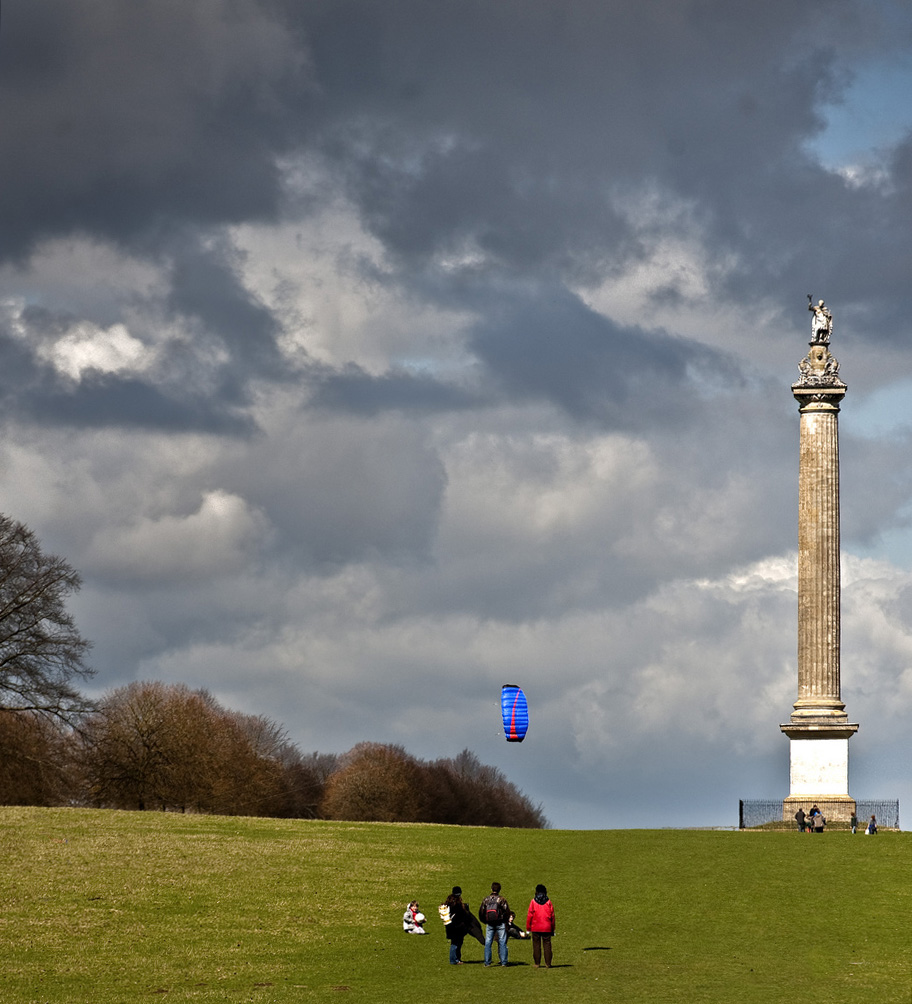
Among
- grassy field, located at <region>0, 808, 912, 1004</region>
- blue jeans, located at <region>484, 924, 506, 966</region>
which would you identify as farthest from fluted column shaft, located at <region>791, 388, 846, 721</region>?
blue jeans, located at <region>484, 924, 506, 966</region>

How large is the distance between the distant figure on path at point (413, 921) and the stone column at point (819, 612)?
30.6 meters

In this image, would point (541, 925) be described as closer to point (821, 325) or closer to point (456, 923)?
point (456, 923)

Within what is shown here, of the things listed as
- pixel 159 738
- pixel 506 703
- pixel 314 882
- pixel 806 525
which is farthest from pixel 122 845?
pixel 159 738

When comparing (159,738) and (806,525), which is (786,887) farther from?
(159,738)

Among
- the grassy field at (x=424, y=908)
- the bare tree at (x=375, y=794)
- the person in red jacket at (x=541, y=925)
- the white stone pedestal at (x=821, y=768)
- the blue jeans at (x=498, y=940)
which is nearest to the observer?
the grassy field at (x=424, y=908)

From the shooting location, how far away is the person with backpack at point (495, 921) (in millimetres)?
33719

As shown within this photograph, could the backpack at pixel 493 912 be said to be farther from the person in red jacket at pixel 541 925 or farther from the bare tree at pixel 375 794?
the bare tree at pixel 375 794

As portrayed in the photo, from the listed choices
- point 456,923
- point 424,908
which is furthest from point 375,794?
point 456,923

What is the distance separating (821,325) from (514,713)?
82.1 feet

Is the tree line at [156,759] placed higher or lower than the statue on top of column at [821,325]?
lower

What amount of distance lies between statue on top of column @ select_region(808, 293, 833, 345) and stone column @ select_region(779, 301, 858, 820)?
0.17 metres

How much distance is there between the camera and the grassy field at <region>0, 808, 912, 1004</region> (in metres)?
31.1

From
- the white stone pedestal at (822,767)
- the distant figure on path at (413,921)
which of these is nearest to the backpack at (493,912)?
the distant figure on path at (413,921)

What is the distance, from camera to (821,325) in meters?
70.1
